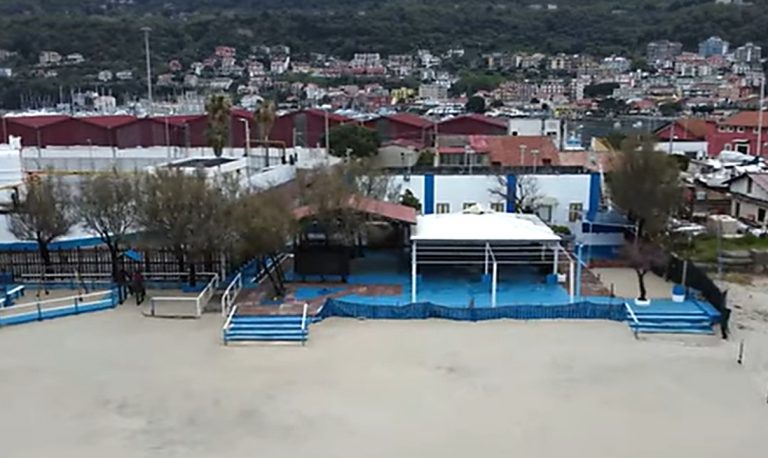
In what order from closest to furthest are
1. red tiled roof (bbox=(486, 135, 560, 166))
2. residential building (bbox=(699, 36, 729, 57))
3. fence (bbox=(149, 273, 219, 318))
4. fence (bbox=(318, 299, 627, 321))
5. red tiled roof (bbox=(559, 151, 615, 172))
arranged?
1. fence (bbox=(318, 299, 627, 321))
2. fence (bbox=(149, 273, 219, 318))
3. red tiled roof (bbox=(559, 151, 615, 172))
4. red tiled roof (bbox=(486, 135, 560, 166))
5. residential building (bbox=(699, 36, 729, 57))

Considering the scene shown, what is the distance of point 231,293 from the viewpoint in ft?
68.5

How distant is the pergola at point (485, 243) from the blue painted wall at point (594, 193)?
15.9 ft

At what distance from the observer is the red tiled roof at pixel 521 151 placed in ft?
121

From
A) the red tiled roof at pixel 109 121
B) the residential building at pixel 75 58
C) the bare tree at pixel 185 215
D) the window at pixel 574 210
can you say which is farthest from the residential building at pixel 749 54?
the bare tree at pixel 185 215

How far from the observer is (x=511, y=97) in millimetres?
123125

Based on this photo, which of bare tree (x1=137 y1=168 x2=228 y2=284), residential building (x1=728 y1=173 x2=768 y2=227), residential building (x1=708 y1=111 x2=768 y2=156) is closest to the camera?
bare tree (x1=137 y1=168 x2=228 y2=284)

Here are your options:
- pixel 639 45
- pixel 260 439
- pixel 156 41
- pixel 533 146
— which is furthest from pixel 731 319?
pixel 639 45

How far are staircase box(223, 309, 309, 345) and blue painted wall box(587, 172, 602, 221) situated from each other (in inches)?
580

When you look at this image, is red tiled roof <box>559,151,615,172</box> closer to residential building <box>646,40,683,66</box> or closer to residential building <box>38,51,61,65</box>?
residential building <box>38,51,61,65</box>

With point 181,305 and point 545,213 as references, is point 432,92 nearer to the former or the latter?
point 545,213

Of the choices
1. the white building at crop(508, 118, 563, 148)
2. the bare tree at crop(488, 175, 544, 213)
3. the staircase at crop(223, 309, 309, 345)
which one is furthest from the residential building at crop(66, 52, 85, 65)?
the staircase at crop(223, 309, 309, 345)

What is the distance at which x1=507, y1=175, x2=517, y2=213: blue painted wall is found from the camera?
2866cm

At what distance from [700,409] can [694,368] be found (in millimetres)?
2313

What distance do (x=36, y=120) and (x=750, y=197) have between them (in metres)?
40.1
